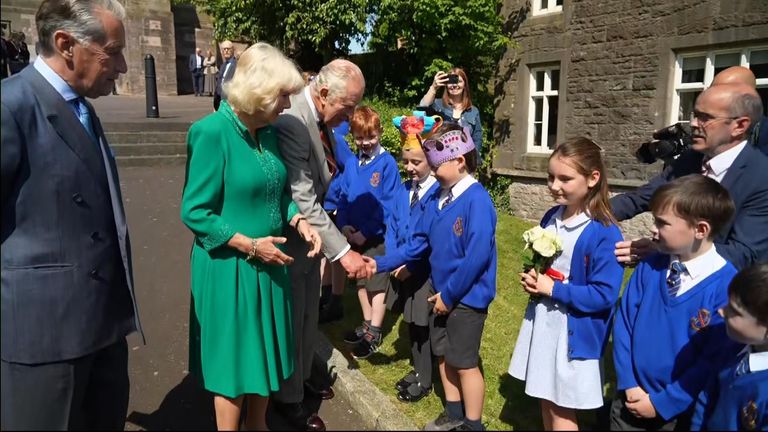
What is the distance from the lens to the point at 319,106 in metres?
3.49

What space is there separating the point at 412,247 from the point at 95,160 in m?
1.97

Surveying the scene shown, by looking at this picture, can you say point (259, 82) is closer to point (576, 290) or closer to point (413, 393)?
point (576, 290)

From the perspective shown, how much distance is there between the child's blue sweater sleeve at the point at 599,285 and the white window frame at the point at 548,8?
33.3ft

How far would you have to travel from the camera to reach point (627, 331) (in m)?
2.76

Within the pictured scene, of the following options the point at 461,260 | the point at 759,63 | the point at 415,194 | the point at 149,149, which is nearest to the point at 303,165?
the point at 461,260

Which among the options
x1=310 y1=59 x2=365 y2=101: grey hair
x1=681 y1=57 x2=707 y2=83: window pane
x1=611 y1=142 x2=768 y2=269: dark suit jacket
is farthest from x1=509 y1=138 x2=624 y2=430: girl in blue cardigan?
x1=681 y1=57 x2=707 y2=83: window pane

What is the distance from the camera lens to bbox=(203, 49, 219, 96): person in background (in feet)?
83.8

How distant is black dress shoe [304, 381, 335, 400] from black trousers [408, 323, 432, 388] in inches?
26.5

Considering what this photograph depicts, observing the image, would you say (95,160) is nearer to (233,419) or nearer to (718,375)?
(233,419)

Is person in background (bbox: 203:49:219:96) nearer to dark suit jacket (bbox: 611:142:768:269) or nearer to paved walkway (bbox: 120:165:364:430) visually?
paved walkway (bbox: 120:165:364:430)

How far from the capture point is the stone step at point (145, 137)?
10320mm

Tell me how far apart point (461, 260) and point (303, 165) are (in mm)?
1105

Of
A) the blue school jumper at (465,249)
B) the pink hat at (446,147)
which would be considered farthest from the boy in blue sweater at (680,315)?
the pink hat at (446,147)

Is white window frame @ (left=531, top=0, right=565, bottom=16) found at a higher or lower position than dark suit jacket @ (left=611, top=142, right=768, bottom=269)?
higher
